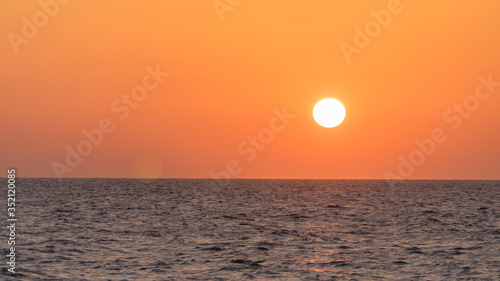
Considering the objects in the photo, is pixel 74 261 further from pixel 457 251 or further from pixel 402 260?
pixel 457 251

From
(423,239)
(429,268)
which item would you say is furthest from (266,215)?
(429,268)

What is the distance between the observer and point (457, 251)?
3609 cm

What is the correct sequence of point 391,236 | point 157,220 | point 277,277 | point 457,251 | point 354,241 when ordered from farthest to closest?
1. point 157,220
2. point 391,236
3. point 354,241
4. point 457,251
5. point 277,277

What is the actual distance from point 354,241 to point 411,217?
22.7 metres

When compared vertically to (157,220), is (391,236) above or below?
below

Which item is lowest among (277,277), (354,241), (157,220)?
(277,277)

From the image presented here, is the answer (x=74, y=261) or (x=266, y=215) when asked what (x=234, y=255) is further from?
(x=266, y=215)

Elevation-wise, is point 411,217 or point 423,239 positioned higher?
point 411,217

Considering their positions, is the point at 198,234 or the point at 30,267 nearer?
the point at 30,267

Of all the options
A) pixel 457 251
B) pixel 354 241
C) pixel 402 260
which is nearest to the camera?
pixel 402 260

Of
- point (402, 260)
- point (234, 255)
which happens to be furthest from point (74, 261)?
point (402, 260)

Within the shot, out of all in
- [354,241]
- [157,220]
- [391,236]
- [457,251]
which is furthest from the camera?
[157,220]

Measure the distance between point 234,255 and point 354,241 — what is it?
10400 millimetres

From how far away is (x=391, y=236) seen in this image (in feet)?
143
